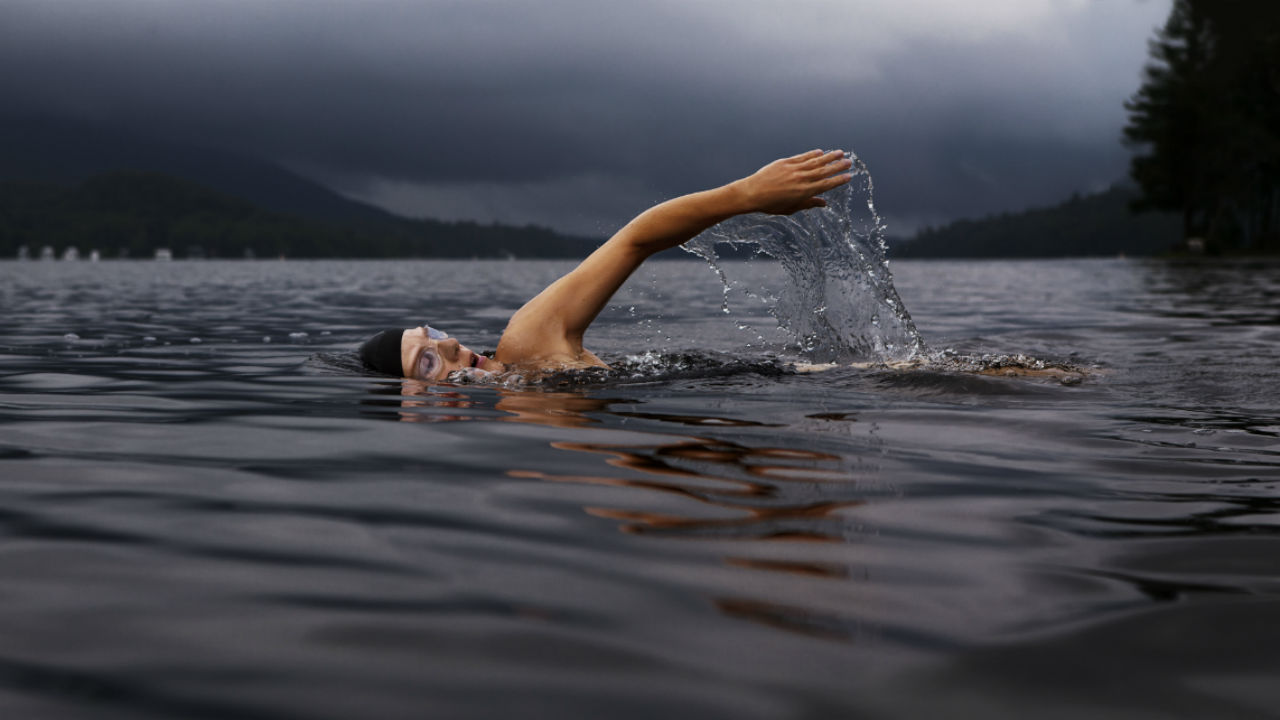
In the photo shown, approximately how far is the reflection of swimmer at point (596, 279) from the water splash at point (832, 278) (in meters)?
1.00

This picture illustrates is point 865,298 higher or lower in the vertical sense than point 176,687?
higher

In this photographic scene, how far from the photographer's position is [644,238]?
619 cm

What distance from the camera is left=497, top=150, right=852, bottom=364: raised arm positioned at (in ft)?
19.2

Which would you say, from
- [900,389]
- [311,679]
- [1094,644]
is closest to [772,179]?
[900,389]

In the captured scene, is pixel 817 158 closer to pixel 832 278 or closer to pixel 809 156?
pixel 809 156

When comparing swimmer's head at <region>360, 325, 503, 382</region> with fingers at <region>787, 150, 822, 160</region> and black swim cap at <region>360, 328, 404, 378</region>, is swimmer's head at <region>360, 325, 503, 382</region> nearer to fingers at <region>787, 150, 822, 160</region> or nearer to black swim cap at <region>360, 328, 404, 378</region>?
black swim cap at <region>360, 328, 404, 378</region>

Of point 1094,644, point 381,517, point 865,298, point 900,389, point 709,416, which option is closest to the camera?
point 1094,644

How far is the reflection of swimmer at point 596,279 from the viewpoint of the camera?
5855 millimetres

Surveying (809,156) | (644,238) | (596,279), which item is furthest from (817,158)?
(596,279)

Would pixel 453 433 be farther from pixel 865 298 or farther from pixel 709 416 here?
pixel 865 298

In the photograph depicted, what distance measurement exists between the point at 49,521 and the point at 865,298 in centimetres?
632

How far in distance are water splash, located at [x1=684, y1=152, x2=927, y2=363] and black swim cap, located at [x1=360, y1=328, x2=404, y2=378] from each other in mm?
2233

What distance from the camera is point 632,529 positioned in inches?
115

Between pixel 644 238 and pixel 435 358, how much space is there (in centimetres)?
Answer: 183
